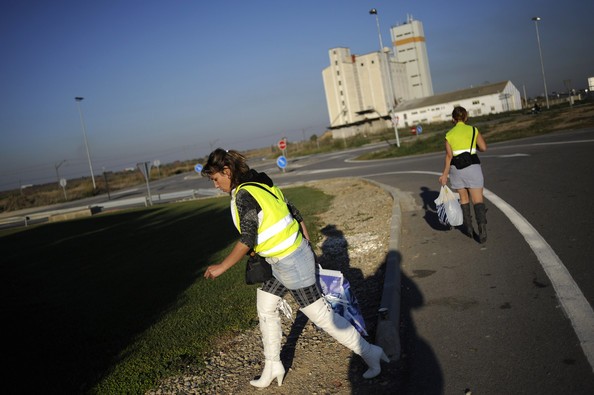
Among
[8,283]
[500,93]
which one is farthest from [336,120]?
[8,283]

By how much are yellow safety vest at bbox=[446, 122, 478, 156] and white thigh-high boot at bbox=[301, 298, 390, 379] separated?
385 cm

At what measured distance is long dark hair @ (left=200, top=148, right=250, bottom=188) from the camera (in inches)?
134

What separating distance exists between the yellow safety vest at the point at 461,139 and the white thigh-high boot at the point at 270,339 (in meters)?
3.98

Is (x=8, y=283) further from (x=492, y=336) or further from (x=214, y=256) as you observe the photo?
(x=492, y=336)

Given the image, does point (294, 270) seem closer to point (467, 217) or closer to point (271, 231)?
point (271, 231)

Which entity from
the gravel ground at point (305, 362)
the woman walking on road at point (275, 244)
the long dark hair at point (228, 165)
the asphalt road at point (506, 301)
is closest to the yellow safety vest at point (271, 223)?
the woman walking on road at point (275, 244)

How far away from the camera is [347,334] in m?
3.44

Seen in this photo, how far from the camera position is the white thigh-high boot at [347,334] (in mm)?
3434

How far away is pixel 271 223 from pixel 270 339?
96 cm

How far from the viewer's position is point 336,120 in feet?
307

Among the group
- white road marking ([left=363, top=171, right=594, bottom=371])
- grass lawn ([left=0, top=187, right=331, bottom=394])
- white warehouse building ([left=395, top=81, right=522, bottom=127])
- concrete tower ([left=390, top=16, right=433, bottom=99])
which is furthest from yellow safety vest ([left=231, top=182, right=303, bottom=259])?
concrete tower ([left=390, top=16, right=433, bottom=99])

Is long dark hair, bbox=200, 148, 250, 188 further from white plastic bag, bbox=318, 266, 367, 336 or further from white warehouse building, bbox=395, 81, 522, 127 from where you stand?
white warehouse building, bbox=395, 81, 522, 127

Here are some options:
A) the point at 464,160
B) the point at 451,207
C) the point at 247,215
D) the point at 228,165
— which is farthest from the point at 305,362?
the point at 464,160

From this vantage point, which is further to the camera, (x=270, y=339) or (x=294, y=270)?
(x=270, y=339)
